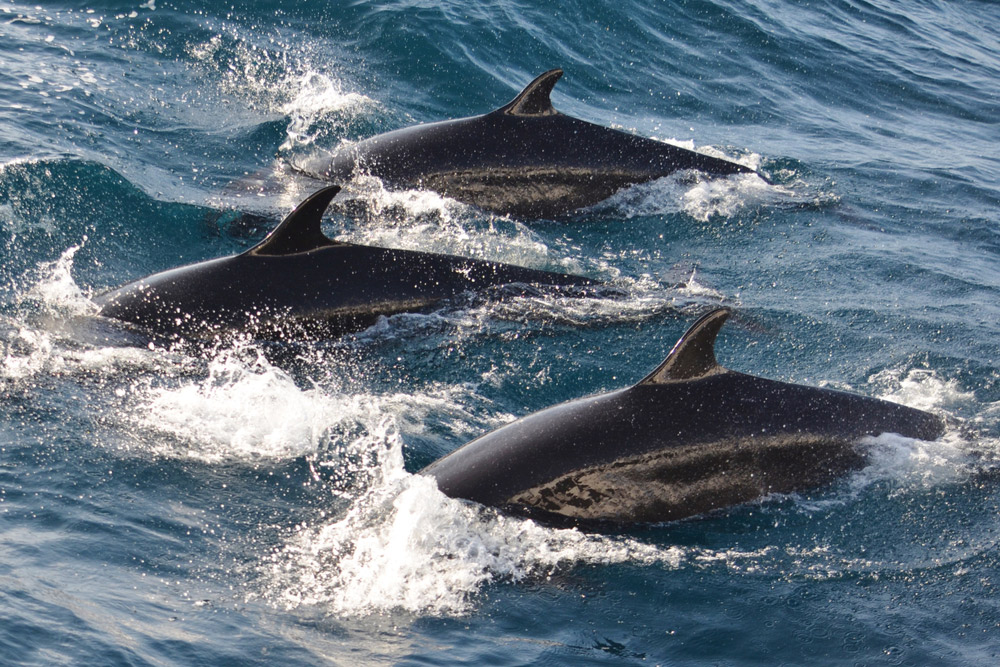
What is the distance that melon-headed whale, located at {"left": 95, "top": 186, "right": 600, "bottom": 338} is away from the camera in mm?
9883

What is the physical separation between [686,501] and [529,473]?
119 cm

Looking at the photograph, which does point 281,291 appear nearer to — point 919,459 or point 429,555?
point 429,555

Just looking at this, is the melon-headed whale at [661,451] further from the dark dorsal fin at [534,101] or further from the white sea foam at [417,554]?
the dark dorsal fin at [534,101]

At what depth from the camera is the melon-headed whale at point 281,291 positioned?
988 centimetres

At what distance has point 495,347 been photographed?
10.6 m

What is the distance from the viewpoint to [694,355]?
8.26 meters

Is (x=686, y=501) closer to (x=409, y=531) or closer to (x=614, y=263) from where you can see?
(x=409, y=531)

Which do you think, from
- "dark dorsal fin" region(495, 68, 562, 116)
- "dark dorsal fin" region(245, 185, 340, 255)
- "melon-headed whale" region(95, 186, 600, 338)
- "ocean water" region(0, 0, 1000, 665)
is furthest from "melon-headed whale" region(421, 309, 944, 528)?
"dark dorsal fin" region(495, 68, 562, 116)

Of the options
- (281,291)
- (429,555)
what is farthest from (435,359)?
(429,555)

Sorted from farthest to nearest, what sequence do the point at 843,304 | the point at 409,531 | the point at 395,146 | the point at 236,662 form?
the point at 395,146 → the point at 843,304 → the point at 409,531 → the point at 236,662

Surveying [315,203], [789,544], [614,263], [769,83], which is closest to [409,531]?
[789,544]

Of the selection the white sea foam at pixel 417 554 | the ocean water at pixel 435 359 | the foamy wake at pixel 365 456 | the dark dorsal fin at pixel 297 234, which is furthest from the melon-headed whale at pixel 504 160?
the white sea foam at pixel 417 554

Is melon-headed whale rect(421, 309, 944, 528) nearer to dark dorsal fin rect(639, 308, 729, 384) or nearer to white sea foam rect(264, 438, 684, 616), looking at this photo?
dark dorsal fin rect(639, 308, 729, 384)

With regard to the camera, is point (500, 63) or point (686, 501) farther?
point (500, 63)
